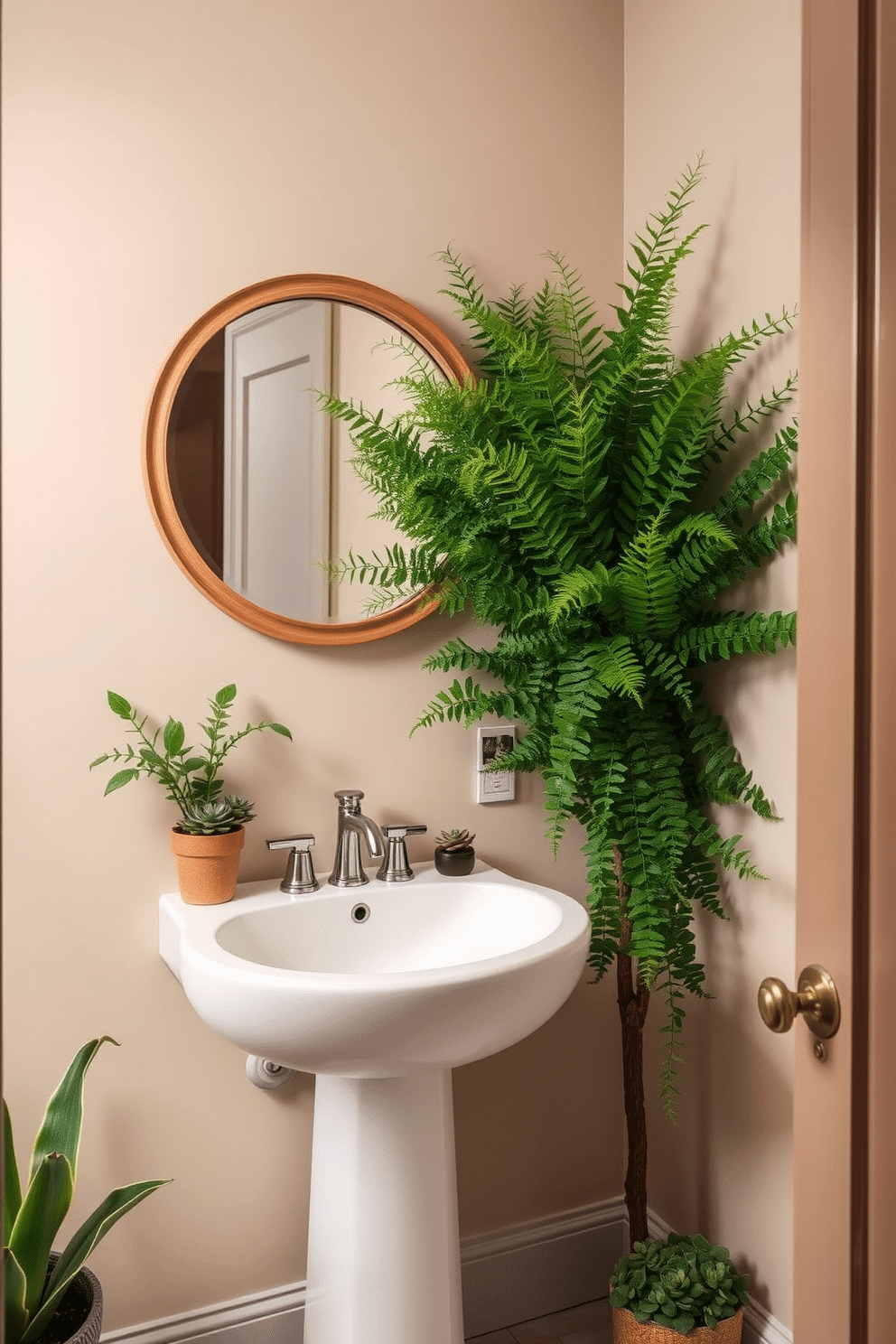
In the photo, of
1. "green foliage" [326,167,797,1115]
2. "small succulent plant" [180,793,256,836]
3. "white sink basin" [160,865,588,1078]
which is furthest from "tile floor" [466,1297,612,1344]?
"small succulent plant" [180,793,256,836]

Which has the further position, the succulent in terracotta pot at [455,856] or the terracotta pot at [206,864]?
the succulent in terracotta pot at [455,856]

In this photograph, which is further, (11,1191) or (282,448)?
(282,448)

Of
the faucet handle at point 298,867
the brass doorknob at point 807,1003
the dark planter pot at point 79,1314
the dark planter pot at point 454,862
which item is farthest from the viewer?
the dark planter pot at point 454,862

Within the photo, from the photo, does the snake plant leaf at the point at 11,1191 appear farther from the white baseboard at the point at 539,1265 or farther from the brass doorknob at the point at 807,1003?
the brass doorknob at the point at 807,1003

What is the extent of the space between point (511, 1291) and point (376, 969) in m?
0.76

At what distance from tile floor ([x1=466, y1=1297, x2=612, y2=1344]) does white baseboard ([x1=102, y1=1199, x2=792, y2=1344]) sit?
0.05ft

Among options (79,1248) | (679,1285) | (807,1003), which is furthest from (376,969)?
(807,1003)

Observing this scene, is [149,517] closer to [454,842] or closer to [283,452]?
[283,452]

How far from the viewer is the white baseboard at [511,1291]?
64.2 inches

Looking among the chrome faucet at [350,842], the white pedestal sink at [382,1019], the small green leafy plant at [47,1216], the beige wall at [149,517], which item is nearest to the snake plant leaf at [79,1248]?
the small green leafy plant at [47,1216]

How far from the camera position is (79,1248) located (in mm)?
1356

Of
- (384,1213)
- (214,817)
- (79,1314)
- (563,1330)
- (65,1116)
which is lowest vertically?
(563,1330)

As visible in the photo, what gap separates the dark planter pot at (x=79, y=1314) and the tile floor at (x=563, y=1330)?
77 centimetres

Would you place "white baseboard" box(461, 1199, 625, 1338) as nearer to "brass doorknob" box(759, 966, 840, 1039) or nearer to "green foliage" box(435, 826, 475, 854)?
"green foliage" box(435, 826, 475, 854)
